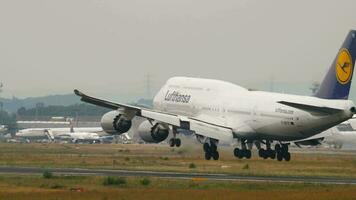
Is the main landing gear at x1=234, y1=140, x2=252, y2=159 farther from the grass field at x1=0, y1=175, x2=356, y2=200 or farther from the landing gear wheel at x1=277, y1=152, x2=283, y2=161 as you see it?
the grass field at x1=0, y1=175, x2=356, y2=200

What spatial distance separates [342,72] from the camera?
78438mm

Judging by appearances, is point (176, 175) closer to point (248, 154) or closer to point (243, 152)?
point (248, 154)

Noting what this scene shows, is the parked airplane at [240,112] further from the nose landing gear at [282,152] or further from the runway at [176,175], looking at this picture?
the runway at [176,175]

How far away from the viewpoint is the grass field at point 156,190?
49.3 meters

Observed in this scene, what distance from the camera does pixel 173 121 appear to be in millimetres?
85688

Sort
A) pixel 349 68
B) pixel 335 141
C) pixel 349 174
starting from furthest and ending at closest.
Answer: pixel 335 141 < pixel 349 68 < pixel 349 174

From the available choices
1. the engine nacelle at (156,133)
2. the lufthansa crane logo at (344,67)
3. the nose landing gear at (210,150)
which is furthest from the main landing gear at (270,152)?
the lufthansa crane logo at (344,67)

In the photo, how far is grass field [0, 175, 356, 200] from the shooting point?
4934cm

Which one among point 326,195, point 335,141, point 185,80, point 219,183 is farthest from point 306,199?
point 335,141

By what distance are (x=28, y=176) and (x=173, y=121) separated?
24.3 m

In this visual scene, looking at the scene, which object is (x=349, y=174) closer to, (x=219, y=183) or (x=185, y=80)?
(x=219, y=183)

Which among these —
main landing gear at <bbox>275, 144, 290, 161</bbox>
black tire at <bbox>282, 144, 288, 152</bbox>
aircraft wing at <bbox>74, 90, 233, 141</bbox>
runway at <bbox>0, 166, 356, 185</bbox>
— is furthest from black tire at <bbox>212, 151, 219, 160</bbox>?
runway at <bbox>0, 166, 356, 185</bbox>

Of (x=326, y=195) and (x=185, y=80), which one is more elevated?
(x=185, y=80)

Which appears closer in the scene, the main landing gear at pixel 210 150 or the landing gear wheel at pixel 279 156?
the landing gear wheel at pixel 279 156
